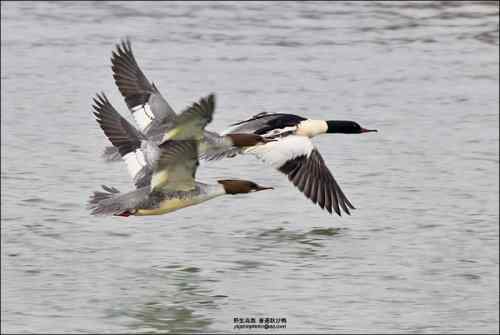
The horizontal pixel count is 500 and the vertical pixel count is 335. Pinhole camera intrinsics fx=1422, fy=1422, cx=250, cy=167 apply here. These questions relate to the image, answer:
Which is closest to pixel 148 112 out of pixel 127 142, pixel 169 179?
pixel 127 142

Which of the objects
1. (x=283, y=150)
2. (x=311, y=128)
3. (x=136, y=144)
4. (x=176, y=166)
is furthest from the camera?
(x=311, y=128)

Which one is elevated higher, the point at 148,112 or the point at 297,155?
the point at 148,112

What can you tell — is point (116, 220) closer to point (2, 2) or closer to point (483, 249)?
point (483, 249)

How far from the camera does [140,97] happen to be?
8.95m

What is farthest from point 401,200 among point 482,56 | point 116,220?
point 482,56

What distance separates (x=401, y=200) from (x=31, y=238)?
3147 mm

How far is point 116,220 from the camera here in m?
11.2

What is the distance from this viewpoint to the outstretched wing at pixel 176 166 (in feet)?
23.1

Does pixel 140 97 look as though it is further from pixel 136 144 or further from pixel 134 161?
pixel 134 161

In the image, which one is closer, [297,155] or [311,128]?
[297,155]

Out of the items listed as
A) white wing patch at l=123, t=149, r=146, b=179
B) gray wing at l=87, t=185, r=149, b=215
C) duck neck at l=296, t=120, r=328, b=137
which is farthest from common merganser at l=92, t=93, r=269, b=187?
duck neck at l=296, t=120, r=328, b=137

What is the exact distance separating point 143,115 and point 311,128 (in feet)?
6.09

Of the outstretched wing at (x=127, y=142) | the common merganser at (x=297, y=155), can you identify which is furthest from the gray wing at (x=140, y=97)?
the common merganser at (x=297, y=155)

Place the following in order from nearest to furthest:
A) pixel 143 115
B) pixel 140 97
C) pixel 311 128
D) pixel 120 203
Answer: pixel 120 203
pixel 143 115
pixel 140 97
pixel 311 128
